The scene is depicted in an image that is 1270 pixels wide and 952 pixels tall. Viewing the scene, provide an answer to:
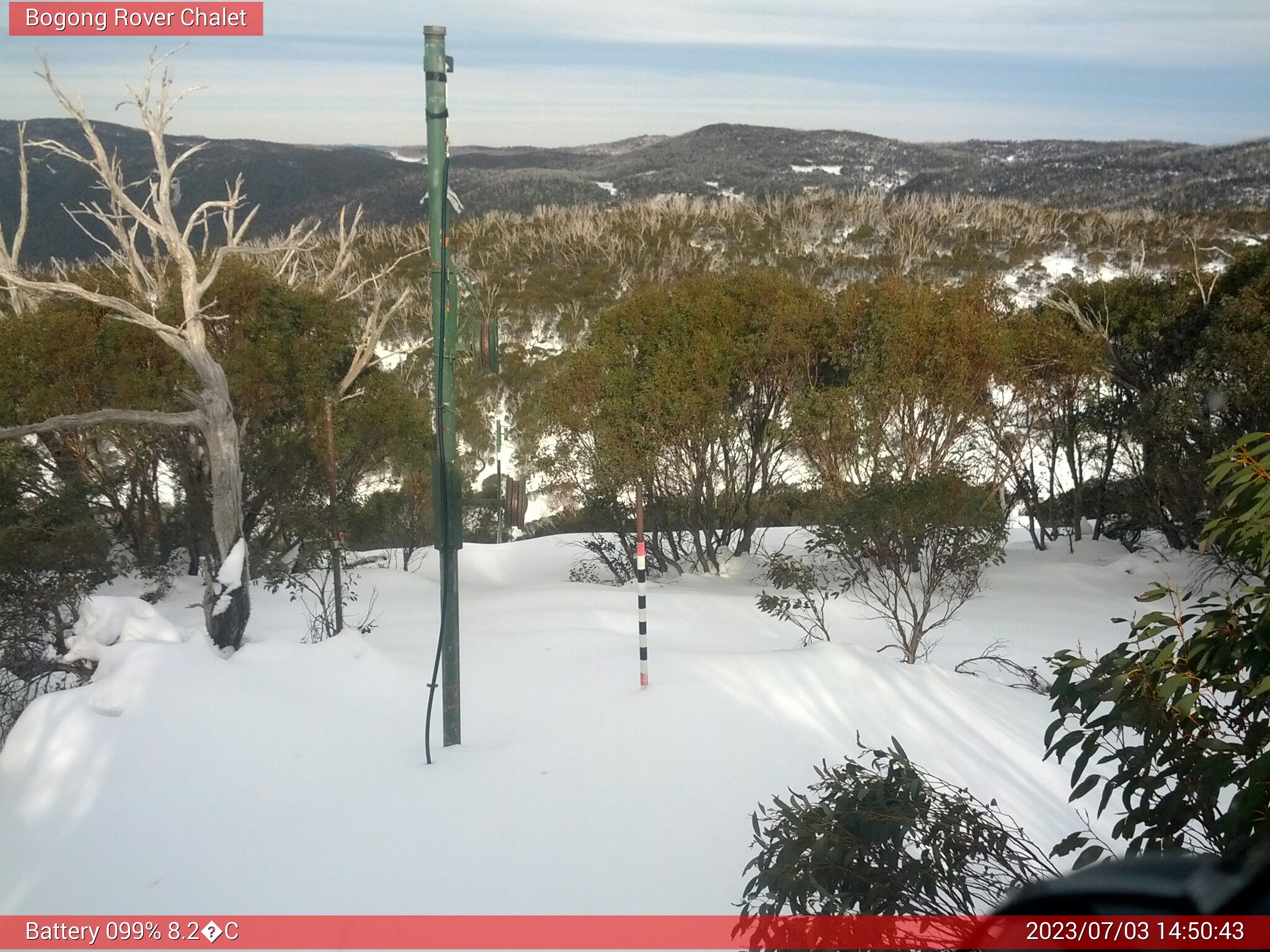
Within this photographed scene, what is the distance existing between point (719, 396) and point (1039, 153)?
36.3 meters

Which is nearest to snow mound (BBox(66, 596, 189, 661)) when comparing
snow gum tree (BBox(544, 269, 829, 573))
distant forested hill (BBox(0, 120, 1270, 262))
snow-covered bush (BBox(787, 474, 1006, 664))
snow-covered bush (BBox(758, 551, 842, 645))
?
snow-covered bush (BBox(758, 551, 842, 645))

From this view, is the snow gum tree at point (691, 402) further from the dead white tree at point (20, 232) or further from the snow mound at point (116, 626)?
the snow mound at point (116, 626)

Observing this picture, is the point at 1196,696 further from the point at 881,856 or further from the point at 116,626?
the point at 116,626

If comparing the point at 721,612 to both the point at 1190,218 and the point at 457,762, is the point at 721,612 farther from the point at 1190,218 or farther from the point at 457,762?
the point at 1190,218

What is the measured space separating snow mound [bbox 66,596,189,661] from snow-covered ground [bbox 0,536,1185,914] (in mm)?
210

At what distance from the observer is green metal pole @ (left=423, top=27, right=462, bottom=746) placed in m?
4.85

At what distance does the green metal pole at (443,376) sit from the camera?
485 cm

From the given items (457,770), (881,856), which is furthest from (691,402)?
(881,856)

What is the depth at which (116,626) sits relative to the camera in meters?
6.27

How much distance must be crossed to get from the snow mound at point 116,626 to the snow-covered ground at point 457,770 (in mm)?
210

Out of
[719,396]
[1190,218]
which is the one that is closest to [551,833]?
[719,396]

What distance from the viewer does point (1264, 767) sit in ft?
5.50

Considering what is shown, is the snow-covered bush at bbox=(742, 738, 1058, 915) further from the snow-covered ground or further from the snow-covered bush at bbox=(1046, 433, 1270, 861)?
the snow-covered ground

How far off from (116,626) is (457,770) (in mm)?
2960
